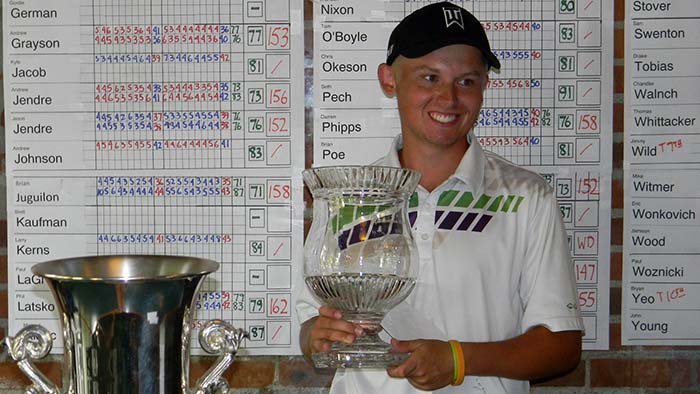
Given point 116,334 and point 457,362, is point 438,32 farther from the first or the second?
point 116,334

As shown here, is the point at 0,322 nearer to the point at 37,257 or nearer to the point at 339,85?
the point at 37,257

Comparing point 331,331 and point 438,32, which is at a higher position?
point 438,32

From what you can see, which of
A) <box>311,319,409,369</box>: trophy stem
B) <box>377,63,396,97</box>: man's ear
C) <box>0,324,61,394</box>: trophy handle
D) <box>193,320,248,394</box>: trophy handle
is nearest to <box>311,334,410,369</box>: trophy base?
<box>311,319,409,369</box>: trophy stem

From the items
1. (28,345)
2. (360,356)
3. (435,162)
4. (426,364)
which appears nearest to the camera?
(28,345)

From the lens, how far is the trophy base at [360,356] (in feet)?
3.96

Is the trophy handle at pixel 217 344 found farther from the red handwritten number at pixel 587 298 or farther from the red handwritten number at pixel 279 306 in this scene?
the red handwritten number at pixel 587 298

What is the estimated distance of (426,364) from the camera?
4.31ft

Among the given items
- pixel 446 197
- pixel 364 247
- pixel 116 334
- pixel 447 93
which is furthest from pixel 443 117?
pixel 116 334

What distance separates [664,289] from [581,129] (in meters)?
0.42

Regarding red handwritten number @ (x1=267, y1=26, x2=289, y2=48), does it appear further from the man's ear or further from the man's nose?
the man's nose

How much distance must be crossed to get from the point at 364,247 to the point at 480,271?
0.35 meters

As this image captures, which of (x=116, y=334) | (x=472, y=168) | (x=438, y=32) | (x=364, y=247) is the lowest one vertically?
(x=116, y=334)

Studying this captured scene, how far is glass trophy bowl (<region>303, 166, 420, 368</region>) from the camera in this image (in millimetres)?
1258

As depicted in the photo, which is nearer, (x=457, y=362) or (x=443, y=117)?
(x=457, y=362)
